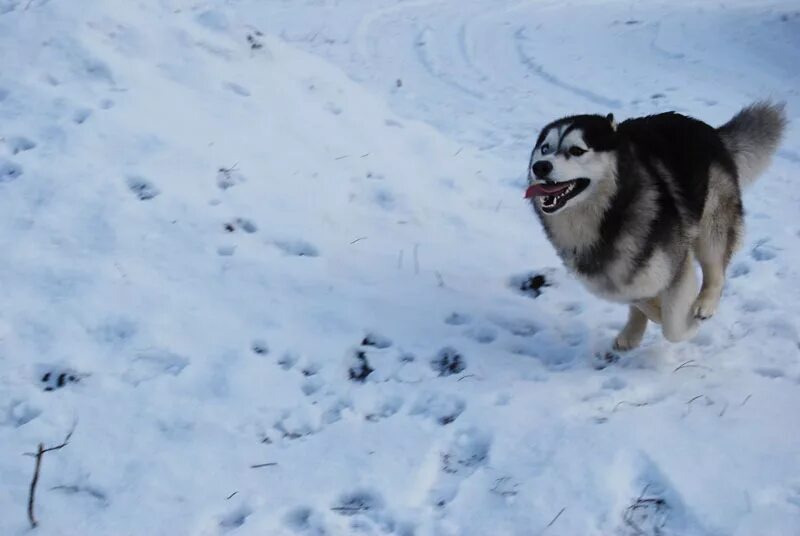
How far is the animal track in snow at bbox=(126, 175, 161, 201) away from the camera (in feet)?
14.8

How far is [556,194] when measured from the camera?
3.27 m

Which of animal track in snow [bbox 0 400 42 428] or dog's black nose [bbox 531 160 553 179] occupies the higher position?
dog's black nose [bbox 531 160 553 179]

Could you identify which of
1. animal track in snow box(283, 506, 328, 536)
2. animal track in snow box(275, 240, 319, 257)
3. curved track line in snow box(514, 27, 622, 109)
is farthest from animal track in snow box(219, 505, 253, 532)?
curved track line in snow box(514, 27, 622, 109)

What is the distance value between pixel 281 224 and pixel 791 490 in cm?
→ 313

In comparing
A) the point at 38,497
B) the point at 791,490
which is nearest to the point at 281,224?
the point at 38,497

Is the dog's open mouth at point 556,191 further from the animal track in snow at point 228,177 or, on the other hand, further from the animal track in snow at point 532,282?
the animal track in snow at point 228,177

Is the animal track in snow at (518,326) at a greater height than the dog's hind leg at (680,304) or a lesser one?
lesser

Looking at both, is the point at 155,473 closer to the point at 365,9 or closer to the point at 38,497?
the point at 38,497

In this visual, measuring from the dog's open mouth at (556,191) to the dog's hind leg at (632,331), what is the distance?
875 millimetres

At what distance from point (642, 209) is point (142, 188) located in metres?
2.98

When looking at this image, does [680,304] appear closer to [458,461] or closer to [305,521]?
[458,461]

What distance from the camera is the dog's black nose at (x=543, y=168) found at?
10.5ft

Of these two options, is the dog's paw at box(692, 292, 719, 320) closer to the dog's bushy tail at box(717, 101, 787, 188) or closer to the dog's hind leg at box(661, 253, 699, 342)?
the dog's hind leg at box(661, 253, 699, 342)

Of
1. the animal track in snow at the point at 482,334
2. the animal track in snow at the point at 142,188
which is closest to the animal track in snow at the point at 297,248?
the animal track in snow at the point at 142,188
